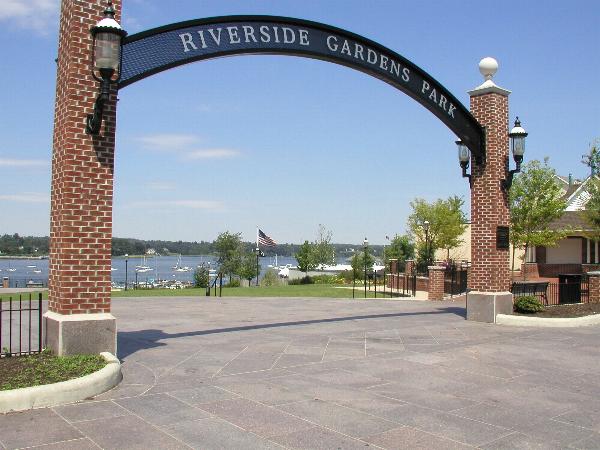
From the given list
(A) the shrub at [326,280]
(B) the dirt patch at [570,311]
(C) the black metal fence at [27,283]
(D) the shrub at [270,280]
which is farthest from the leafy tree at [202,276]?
(B) the dirt patch at [570,311]

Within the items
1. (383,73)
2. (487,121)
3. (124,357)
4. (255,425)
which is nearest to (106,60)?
(124,357)

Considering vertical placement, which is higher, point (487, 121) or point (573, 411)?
point (487, 121)

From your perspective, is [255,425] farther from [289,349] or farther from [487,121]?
[487,121]

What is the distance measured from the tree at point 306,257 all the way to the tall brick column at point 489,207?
51347 mm

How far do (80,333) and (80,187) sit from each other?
2003mm

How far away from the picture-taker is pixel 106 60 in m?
7.99

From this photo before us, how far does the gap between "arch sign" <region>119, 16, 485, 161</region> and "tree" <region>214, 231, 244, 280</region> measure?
168ft

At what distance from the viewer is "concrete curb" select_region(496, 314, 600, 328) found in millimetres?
13305

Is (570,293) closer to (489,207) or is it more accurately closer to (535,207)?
(489,207)

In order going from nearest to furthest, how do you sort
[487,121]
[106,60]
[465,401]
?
[465,401]
[106,60]
[487,121]

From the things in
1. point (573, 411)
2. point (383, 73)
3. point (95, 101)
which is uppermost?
point (383, 73)

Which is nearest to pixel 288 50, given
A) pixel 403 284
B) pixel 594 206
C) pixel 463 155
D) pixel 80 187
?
pixel 80 187

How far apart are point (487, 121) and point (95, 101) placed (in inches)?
386

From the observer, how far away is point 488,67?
14.5 meters
